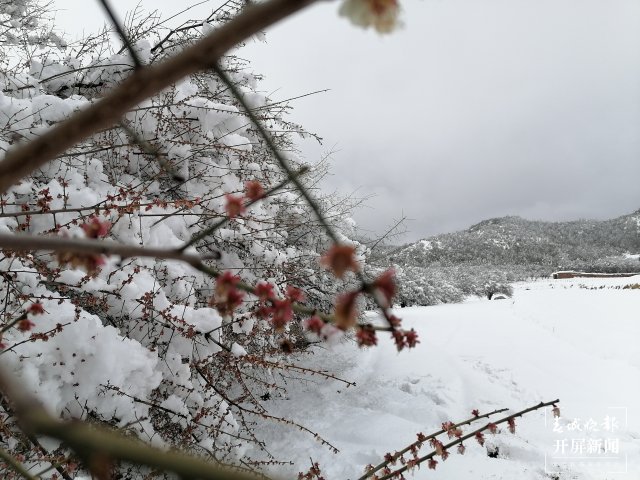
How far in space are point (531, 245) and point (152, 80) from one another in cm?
5147

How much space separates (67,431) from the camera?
0.27 m

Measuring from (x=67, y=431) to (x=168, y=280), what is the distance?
3510 millimetres

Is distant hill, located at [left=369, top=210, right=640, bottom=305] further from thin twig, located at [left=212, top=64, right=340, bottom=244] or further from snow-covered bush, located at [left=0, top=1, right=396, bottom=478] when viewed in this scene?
thin twig, located at [left=212, top=64, right=340, bottom=244]

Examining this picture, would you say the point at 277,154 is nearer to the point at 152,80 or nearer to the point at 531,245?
the point at 152,80

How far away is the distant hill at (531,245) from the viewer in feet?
142

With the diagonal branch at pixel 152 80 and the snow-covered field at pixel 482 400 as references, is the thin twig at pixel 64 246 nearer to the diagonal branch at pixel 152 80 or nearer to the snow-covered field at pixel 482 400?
the diagonal branch at pixel 152 80

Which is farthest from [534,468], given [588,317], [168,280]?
[588,317]

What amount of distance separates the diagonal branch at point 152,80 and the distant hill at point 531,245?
3995 cm

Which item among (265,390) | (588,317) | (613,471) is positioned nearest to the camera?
(613,471)

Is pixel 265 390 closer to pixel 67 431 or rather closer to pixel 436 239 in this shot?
pixel 67 431

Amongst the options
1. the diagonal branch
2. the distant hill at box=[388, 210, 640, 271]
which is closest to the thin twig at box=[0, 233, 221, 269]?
the diagonal branch

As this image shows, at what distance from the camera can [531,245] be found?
46.1 m

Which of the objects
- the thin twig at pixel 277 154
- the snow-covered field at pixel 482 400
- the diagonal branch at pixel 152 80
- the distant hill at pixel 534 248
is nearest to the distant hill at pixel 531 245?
the distant hill at pixel 534 248

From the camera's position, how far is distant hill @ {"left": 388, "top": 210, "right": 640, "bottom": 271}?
43188mm
